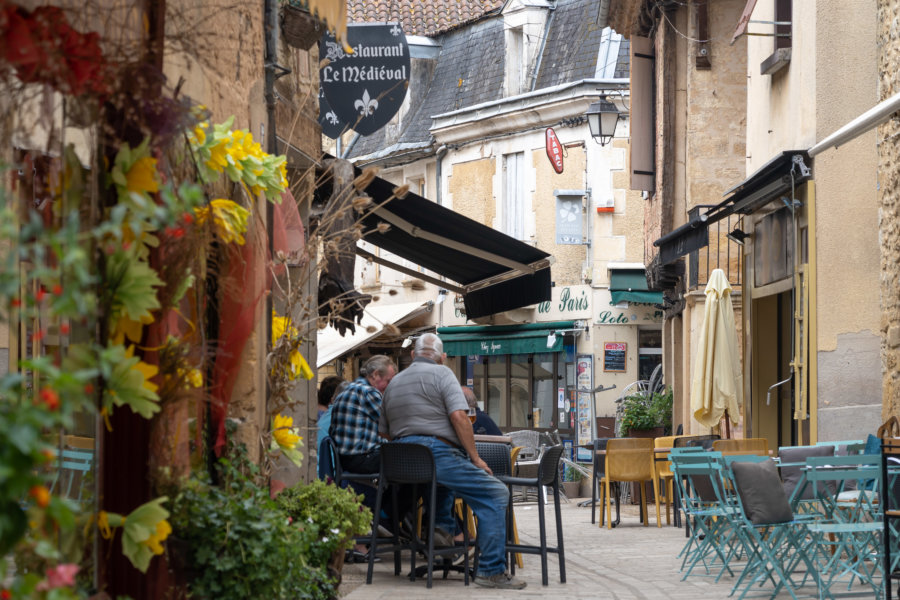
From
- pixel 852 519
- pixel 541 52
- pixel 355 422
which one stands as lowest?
pixel 852 519

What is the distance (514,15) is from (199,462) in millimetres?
24747

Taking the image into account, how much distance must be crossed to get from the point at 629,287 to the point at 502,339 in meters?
3.63

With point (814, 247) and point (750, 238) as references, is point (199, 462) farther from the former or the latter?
point (750, 238)

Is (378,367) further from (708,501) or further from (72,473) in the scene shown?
(72,473)

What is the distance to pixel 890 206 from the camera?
984 centimetres

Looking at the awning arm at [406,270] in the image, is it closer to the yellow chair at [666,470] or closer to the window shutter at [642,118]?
the yellow chair at [666,470]

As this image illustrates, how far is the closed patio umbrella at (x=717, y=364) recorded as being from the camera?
13859mm

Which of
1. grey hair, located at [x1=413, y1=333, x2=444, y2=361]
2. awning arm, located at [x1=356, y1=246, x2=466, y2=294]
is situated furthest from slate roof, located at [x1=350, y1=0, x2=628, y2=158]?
grey hair, located at [x1=413, y1=333, x2=444, y2=361]

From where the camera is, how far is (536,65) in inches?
1123

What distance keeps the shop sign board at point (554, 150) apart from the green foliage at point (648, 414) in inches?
259

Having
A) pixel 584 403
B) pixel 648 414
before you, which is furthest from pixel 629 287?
pixel 648 414

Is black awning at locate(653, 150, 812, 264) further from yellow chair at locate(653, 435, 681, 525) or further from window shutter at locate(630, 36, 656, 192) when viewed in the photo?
window shutter at locate(630, 36, 656, 192)

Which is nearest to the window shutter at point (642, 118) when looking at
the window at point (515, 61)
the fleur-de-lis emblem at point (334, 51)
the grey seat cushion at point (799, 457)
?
the window at point (515, 61)

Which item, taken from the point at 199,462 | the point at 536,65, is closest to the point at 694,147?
→ the point at 536,65
